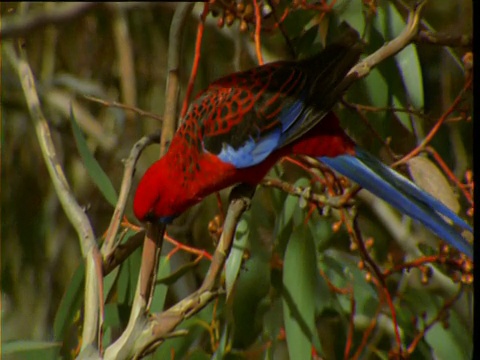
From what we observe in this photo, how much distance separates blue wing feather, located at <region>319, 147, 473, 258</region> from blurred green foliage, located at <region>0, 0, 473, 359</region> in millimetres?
97

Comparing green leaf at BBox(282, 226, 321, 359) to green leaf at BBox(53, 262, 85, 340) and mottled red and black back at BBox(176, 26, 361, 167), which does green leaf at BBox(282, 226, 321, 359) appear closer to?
mottled red and black back at BBox(176, 26, 361, 167)

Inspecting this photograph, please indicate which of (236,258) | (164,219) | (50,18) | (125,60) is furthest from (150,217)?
(125,60)

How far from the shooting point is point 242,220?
107 centimetres

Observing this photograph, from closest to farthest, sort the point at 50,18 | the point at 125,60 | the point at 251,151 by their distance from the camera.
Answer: the point at 50,18 → the point at 251,151 → the point at 125,60

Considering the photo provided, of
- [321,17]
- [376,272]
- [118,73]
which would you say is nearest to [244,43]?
[321,17]

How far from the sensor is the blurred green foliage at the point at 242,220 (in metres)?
1.06

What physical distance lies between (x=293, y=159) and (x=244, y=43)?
0.25 m

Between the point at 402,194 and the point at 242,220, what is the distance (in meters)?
0.25

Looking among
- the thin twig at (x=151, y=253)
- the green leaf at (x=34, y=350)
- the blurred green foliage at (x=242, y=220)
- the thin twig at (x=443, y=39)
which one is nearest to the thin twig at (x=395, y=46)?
the thin twig at (x=443, y=39)

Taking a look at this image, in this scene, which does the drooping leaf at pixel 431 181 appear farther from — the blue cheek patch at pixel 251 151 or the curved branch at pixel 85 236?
the curved branch at pixel 85 236

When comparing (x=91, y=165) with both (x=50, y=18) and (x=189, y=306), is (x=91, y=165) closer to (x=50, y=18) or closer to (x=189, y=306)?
(x=189, y=306)

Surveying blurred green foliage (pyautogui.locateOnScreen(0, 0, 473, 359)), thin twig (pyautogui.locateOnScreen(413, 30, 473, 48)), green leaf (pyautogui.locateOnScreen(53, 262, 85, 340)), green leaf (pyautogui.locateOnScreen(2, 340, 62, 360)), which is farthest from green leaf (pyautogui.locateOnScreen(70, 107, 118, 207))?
thin twig (pyautogui.locateOnScreen(413, 30, 473, 48))

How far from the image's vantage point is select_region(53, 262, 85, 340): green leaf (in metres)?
1.05

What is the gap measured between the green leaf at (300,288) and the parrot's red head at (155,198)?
179 millimetres
